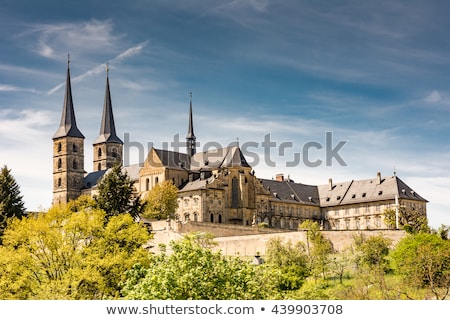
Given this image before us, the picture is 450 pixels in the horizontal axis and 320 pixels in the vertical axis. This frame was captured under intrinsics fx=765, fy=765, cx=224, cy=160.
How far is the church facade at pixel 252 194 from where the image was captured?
8088 cm

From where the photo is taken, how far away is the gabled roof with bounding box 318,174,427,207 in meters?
87.2

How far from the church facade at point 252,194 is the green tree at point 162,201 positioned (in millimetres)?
1232

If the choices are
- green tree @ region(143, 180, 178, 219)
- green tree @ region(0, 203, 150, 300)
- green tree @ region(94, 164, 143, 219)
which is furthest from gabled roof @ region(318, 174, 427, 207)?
green tree @ region(0, 203, 150, 300)

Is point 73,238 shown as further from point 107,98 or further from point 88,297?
point 107,98

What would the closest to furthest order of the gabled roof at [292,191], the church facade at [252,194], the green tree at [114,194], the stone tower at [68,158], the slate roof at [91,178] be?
the green tree at [114,194]
the church facade at [252,194]
the gabled roof at [292,191]
the slate roof at [91,178]
the stone tower at [68,158]

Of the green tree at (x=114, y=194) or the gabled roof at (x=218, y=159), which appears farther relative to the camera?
the gabled roof at (x=218, y=159)

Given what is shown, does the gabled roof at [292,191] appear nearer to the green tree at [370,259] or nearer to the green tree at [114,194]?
the green tree at [114,194]

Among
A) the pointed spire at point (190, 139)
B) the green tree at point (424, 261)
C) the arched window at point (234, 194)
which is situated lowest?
the green tree at point (424, 261)

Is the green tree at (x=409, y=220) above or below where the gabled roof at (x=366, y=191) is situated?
below

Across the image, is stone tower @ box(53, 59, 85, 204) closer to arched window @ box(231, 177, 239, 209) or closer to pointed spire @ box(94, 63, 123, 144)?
pointed spire @ box(94, 63, 123, 144)

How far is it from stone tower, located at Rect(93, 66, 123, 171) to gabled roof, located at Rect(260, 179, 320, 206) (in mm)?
30079

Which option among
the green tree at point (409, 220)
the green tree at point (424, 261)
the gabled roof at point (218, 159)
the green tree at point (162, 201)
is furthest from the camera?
the gabled roof at point (218, 159)

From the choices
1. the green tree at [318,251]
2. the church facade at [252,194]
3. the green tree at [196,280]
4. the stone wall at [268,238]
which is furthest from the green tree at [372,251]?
the church facade at [252,194]

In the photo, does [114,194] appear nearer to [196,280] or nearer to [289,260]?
[289,260]
